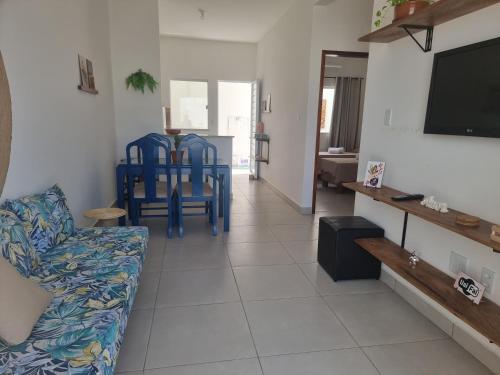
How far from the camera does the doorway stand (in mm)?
9500

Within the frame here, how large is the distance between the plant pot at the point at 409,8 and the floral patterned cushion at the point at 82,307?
7.11 feet

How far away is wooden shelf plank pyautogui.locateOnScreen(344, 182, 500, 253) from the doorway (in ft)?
24.0

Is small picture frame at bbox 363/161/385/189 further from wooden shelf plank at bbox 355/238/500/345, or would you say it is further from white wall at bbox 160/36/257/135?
white wall at bbox 160/36/257/135

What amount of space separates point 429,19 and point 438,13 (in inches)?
4.3

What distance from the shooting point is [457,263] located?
6.28 ft

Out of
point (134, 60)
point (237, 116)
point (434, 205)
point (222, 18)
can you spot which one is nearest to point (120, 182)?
point (134, 60)

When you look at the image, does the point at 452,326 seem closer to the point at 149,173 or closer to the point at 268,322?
the point at 268,322

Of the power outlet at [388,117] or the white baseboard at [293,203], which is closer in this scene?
the power outlet at [388,117]

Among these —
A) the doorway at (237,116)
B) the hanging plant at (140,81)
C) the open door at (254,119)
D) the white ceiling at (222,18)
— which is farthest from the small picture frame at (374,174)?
the doorway at (237,116)

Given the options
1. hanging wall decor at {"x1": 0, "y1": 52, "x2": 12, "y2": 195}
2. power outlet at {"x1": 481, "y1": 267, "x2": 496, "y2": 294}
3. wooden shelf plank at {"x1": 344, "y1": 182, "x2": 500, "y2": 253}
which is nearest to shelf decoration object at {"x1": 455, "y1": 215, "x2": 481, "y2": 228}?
wooden shelf plank at {"x1": 344, "y1": 182, "x2": 500, "y2": 253}

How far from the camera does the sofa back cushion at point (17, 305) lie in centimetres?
115

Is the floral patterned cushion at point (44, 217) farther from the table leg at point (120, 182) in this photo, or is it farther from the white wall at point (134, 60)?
the white wall at point (134, 60)

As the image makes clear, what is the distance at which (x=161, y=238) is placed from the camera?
3.46m

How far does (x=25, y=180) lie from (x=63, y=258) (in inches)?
23.7
